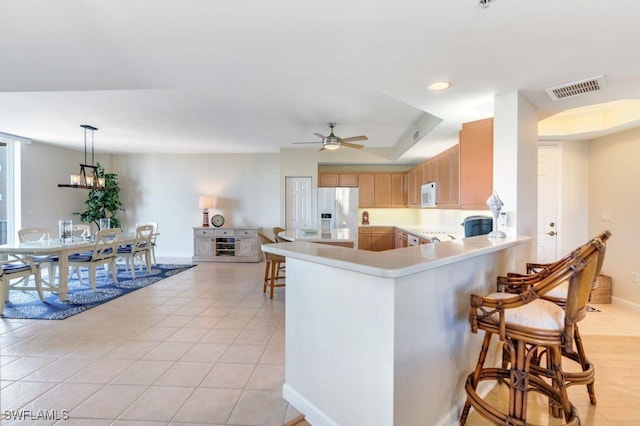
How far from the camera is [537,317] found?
1391 millimetres

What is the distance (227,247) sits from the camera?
→ 21.9ft

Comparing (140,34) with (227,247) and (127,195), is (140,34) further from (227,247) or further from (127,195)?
(127,195)

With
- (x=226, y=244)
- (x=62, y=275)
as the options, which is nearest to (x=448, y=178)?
(x=226, y=244)

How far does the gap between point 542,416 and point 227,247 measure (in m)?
6.00

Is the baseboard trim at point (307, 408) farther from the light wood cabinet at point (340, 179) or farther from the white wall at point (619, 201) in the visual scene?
the light wood cabinet at point (340, 179)

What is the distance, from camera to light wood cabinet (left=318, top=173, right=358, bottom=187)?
6.75 m

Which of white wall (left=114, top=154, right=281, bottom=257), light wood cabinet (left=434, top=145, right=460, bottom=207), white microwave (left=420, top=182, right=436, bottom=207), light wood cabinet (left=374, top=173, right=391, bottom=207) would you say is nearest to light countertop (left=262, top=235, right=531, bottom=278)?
light wood cabinet (left=434, top=145, right=460, bottom=207)

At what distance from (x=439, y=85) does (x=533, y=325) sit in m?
1.84

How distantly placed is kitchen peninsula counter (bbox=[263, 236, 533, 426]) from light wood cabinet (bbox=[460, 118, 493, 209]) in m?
1.28

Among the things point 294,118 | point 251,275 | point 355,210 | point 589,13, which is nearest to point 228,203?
point 251,275

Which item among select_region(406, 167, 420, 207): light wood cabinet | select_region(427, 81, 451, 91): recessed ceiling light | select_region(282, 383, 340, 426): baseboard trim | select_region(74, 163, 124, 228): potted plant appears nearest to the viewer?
select_region(282, 383, 340, 426): baseboard trim

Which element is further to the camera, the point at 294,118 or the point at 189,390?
the point at 294,118

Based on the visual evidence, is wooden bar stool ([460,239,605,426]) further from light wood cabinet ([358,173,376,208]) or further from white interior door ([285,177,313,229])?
light wood cabinet ([358,173,376,208])

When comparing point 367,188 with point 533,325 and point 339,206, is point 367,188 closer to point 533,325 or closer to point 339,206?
point 339,206
